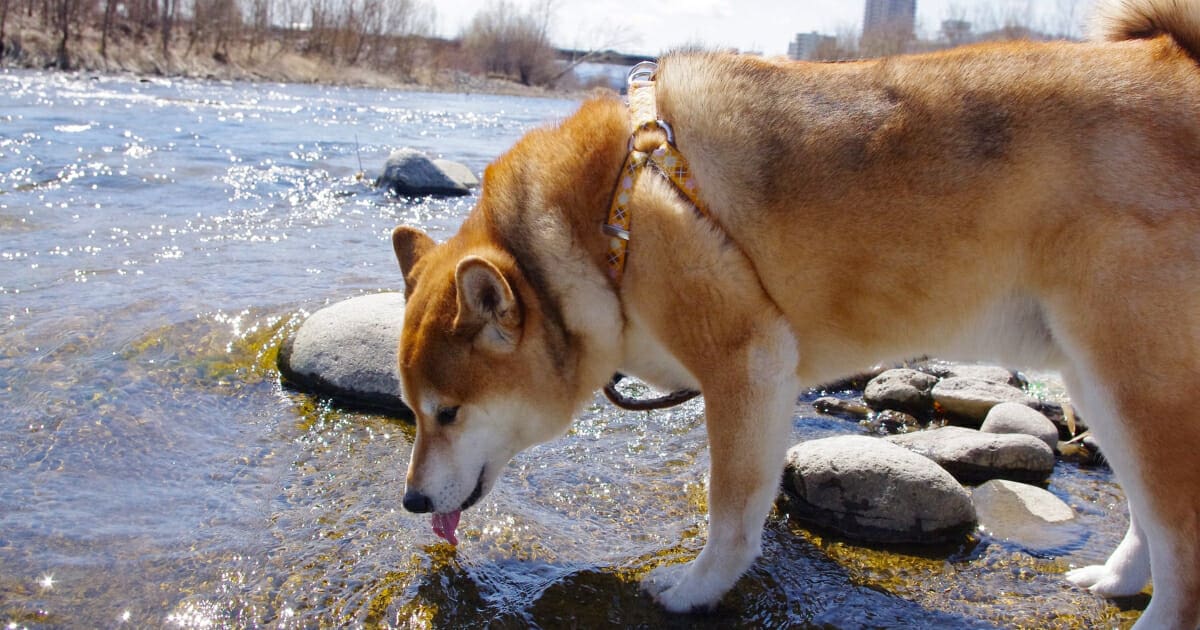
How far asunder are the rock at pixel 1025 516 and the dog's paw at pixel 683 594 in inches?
73.6

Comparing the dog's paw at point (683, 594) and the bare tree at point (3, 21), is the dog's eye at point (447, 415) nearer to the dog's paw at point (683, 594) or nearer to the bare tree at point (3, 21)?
the dog's paw at point (683, 594)

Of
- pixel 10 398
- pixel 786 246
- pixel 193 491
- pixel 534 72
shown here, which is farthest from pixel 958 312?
pixel 534 72

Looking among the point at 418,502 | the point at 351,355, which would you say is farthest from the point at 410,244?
the point at 351,355

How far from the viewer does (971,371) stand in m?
7.23

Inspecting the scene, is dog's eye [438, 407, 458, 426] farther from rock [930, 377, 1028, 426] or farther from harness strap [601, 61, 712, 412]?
rock [930, 377, 1028, 426]

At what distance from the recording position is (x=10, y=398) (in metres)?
Answer: 5.61

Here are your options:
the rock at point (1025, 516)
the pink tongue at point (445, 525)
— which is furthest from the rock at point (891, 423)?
the pink tongue at point (445, 525)

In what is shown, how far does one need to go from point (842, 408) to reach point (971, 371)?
1.41 m

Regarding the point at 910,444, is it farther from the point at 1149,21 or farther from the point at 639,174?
the point at 639,174

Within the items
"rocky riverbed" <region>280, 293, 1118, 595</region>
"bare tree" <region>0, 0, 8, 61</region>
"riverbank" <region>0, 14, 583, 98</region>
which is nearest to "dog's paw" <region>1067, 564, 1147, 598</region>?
"rocky riverbed" <region>280, 293, 1118, 595</region>

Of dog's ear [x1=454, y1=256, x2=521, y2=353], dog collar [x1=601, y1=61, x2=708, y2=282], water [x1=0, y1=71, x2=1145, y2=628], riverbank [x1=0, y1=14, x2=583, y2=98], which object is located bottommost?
water [x1=0, y1=71, x2=1145, y2=628]

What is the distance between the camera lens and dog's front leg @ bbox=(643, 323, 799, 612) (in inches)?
143

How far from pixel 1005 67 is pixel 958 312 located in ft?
3.29

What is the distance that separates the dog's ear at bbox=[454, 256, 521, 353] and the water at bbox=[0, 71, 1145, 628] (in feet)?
3.85
